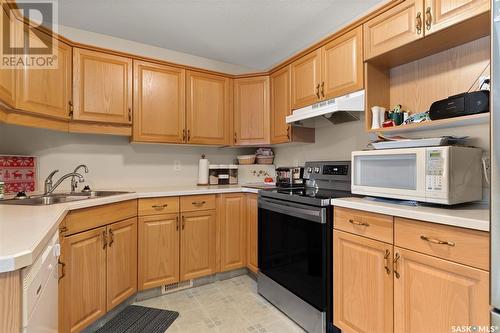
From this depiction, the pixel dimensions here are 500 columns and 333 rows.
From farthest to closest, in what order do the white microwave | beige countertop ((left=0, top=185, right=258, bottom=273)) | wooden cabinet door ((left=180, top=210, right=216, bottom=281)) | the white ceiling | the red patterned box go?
wooden cabinet door ((left=180, top=210, right=216, bottom=281))
the white ceiling
the red patterned box
the white microwave
beige countertop ((left=0, top=185, right=258, bottom=273))

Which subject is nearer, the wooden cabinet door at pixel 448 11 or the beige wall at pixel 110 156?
the wooden cabinet door at pixel 448 11

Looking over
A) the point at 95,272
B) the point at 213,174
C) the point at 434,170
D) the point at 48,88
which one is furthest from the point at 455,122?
the point at 48,88

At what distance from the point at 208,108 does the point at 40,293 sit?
7.12ft

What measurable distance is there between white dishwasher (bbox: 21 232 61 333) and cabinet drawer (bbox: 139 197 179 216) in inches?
39.6

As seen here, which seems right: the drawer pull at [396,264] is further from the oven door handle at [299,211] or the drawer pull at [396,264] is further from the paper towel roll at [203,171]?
the paper towel roll at [203,171]

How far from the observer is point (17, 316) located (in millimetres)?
687

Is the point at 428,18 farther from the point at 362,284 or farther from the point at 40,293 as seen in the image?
the point at 40,293

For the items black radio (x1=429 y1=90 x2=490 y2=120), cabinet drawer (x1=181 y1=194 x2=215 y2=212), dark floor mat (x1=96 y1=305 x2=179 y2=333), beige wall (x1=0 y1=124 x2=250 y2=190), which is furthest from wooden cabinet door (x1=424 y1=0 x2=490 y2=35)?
dark floor mat (x1=96 y1=305 x2=179 y2=333)

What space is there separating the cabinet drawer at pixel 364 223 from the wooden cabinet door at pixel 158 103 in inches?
67.4

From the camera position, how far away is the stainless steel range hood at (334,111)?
6.04 ft

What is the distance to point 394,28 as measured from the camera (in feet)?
5.32

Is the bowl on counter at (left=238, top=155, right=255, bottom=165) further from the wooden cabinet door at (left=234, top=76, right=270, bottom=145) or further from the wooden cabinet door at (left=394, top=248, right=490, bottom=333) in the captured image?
the wooden cabinet door at (left=394, top=248, right=490, bottom=333)

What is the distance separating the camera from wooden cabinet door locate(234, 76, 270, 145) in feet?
9.30

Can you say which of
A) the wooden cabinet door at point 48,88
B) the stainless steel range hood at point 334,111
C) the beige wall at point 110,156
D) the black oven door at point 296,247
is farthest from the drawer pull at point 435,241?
the wooden cabinet door at point 48,88
